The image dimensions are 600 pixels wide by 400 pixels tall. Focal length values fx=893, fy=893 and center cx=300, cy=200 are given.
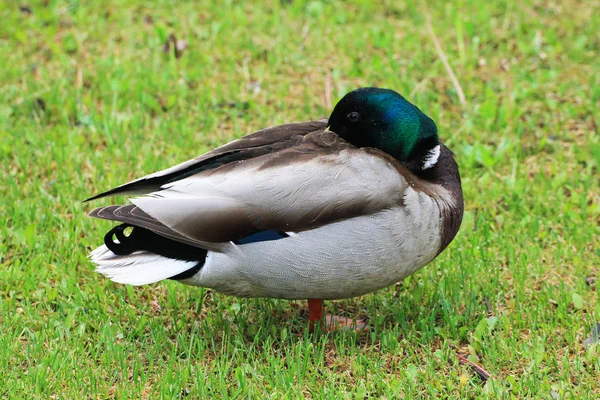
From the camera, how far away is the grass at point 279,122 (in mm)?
3775

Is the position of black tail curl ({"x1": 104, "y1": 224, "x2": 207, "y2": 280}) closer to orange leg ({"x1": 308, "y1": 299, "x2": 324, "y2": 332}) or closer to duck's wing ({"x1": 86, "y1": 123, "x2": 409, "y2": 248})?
duck's wing ({"x1": 86, "y1": 123, "x2": 409, "y2": 248})

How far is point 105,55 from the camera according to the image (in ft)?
21.4

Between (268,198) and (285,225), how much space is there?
13cm

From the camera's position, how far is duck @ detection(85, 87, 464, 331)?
3.56 m

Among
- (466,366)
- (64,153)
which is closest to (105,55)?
(64,153)

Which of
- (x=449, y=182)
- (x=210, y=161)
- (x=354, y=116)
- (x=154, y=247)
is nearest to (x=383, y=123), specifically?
(x=354, y=116)

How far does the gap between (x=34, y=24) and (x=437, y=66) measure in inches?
120

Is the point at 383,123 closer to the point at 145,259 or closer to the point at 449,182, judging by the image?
the point at 449,182

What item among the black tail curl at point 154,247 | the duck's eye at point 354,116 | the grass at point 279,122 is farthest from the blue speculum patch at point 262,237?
the duck's eye at point 354,116

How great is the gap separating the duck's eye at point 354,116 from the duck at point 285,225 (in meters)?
0.15

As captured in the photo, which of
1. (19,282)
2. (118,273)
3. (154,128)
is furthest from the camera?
(154,128)

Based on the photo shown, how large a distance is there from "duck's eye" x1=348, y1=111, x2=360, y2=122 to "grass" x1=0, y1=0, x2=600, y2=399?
943 mm

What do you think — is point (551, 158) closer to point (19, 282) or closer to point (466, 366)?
point (466, 366)

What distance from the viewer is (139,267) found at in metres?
3.66
